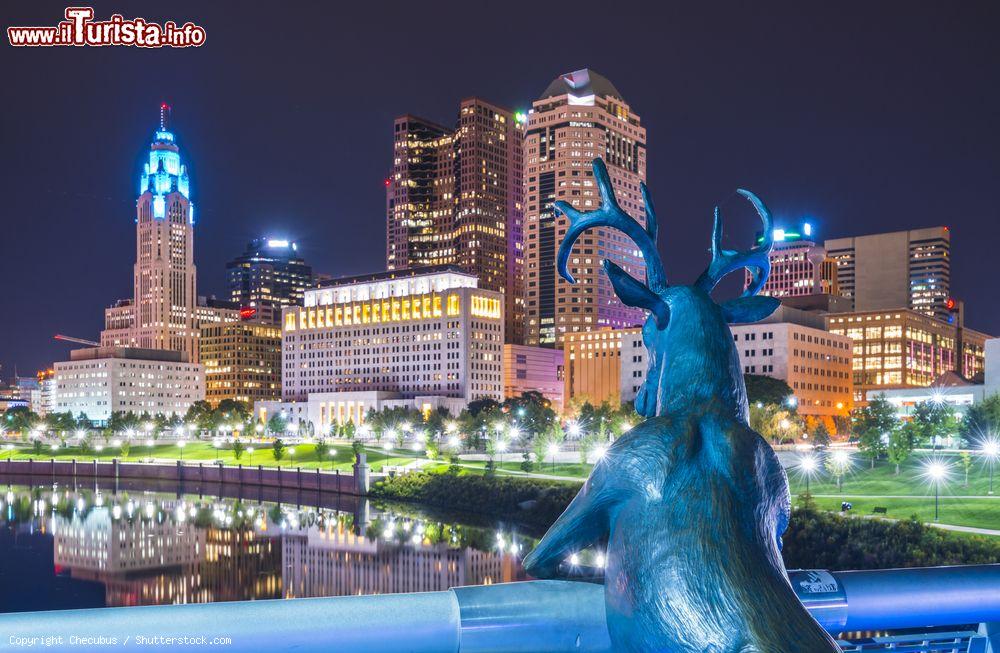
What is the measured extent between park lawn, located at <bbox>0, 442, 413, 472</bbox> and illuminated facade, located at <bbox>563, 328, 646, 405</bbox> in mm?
66860

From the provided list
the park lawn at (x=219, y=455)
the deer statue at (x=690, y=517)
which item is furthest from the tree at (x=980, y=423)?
the deer statue at (x=690, y=517)

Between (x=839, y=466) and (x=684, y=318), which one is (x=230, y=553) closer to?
(x=839, y=466)

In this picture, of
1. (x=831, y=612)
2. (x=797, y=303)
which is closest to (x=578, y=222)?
(x=831, y=612)

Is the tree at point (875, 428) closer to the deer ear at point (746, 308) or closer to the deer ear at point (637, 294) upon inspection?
the deer ear at point (746, 308)

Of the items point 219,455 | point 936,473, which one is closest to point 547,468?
point 936,473

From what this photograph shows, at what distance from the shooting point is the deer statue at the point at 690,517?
415 centimetres

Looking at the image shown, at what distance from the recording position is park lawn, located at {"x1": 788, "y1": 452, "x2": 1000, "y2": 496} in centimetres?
5316

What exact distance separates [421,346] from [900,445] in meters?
131

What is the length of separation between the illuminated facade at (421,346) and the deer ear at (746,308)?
163 m

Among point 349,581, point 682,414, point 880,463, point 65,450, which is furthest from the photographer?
point 65,450

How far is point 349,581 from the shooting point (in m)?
50.4

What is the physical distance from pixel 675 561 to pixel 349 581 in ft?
160

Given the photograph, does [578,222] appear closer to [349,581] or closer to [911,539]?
[911,539]

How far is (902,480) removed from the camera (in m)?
57.9
